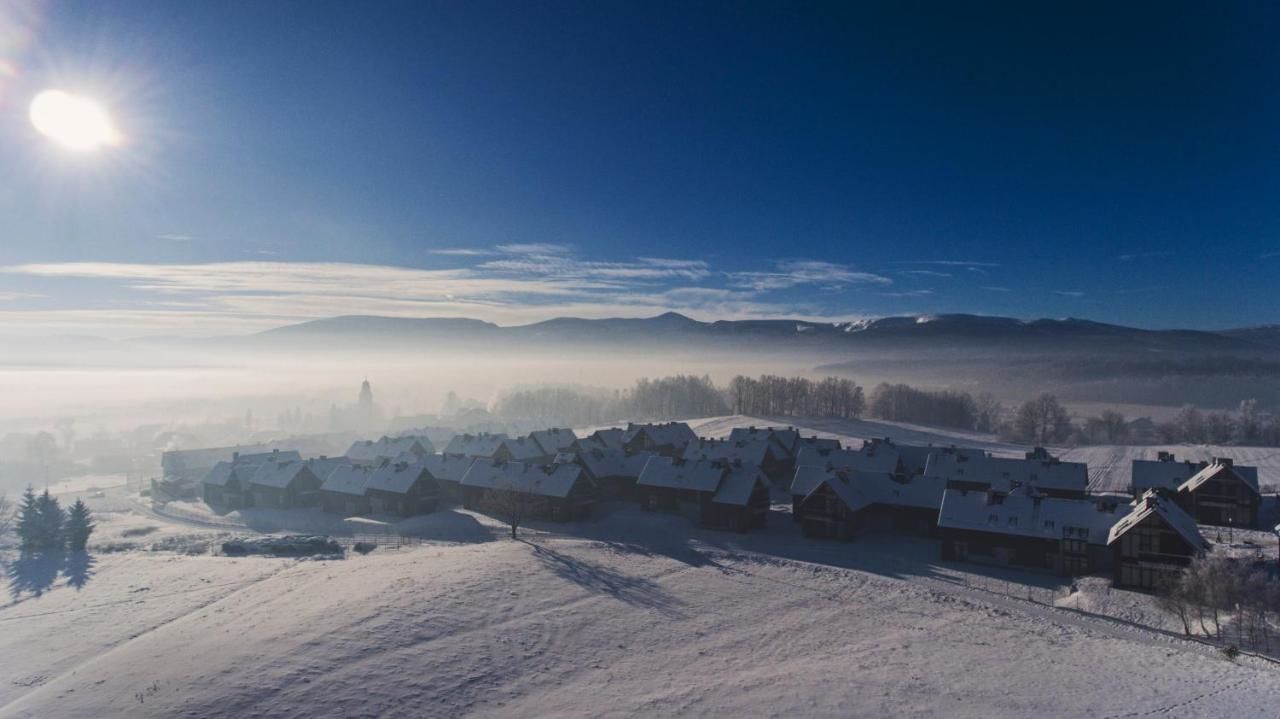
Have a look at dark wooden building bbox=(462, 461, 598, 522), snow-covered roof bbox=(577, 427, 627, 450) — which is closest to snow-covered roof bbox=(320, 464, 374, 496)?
dark wooden building bbox=(462, 461, 598, 522)

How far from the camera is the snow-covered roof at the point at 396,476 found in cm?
6091

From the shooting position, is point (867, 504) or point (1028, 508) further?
point (867, 504)

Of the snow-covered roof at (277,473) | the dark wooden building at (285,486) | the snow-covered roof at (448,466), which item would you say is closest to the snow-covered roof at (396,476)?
the snow-covered roof at (448,466)

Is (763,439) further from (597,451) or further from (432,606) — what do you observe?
(432,606)

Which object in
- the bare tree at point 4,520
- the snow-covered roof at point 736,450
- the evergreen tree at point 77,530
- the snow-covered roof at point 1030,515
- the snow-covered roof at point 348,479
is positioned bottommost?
the bare tree at point 4,520

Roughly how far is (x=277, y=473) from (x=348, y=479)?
10.0m

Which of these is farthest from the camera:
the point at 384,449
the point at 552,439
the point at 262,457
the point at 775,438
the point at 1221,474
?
the point at 384,449

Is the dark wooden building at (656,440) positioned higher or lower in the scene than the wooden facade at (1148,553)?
higher

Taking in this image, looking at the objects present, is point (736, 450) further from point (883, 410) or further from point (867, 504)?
point (883, 410)


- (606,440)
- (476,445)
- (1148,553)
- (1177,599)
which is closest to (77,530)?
(476,445)

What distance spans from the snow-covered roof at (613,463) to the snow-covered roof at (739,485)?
39.3ft

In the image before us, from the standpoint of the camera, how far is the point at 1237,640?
2981cm

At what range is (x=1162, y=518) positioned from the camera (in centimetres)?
3694

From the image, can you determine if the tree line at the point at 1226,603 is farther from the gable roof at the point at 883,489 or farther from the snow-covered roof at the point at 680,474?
the snow-covered roof at the point at 680,474
